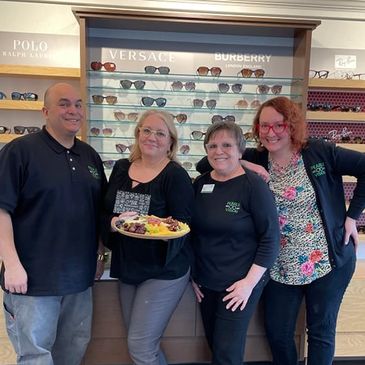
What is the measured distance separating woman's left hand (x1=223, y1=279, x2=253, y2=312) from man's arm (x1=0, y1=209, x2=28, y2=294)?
0.90 m

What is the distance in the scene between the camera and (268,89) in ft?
10.3

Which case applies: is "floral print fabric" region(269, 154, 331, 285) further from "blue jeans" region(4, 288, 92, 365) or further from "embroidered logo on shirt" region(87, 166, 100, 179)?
"blue jeans" region(4, 288, 92, 365)

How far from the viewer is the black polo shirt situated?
5.17ft

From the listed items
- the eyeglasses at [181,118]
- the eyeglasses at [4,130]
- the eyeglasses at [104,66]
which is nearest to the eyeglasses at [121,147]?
the eyeglasses at [181,118]

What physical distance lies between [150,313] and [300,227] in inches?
32.8

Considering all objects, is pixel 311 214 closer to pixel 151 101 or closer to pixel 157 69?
pixel 151 101

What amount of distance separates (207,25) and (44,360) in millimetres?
2395

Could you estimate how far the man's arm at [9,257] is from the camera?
1.55 metres

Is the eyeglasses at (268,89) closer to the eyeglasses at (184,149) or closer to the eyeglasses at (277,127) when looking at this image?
the eyeglasses at (184,149)

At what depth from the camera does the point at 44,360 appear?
1.67m

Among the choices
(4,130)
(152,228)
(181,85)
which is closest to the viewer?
(152,228)

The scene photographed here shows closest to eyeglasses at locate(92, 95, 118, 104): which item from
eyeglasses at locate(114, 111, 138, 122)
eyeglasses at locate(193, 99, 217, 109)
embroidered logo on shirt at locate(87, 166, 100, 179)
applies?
eyeglasses at locate(114, 111, 138, 122)

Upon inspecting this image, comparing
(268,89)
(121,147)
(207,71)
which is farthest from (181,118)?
(268,89)

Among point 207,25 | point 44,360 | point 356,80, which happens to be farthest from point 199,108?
point 44,360
